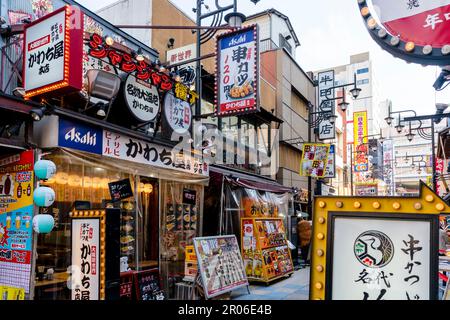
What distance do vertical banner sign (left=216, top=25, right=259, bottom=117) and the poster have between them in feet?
22.7

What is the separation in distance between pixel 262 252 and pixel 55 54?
9226 millimetres

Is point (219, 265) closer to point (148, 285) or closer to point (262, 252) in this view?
point (148, 285)

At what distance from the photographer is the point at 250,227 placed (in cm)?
1326

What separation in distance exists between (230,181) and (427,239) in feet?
31.6

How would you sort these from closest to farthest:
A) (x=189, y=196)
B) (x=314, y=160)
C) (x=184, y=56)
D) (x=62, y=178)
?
(x=62, y=178)
(x=189, y=196)
(x=184, y=56)
(x=314, y=160)

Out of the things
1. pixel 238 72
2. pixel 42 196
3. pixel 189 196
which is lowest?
pixel 189 196

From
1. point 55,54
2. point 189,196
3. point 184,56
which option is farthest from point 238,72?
point 55,54

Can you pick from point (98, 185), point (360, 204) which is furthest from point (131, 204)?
point (360, 204)

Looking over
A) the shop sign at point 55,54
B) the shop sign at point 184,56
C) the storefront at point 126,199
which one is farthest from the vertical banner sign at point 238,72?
the shop sign at point 55,54

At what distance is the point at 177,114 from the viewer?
10469 mm

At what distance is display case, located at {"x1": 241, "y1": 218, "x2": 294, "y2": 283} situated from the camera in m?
12.8

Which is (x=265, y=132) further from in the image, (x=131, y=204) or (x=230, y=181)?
(x=131, y=204)

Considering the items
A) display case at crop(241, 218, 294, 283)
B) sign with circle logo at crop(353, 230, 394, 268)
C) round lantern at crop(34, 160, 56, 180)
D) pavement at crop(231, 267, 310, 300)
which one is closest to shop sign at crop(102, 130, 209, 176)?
round lantern at crop(34, 160, 56, 180)

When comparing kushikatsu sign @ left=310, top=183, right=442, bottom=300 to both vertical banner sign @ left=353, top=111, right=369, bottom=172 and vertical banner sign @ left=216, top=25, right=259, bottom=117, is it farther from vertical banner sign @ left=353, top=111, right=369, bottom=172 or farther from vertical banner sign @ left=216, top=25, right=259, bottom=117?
vertical banner sign @ left=353, top=111, right=369, bottom=172
